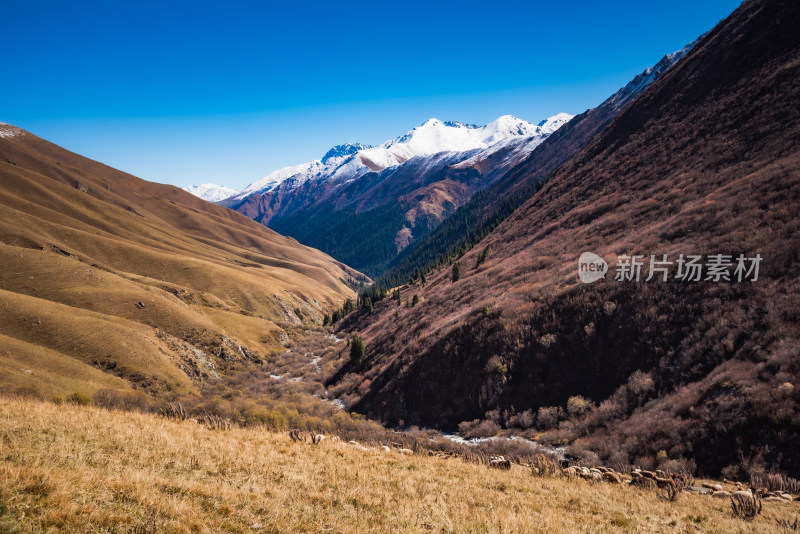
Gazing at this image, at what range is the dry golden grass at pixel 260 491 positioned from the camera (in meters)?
6.18

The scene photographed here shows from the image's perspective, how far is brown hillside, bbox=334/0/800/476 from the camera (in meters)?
17.2

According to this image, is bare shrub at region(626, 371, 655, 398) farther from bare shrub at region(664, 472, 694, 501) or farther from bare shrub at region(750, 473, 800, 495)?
bare shrub at region(664, 472, 694, 501)

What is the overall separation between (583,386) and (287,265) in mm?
183917

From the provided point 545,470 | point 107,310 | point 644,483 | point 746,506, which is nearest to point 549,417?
point 545,470

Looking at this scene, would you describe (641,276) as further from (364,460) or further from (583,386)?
(364,460)

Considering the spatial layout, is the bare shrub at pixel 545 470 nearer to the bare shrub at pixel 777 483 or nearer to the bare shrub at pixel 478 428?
the bare shrub at pixel 777 483

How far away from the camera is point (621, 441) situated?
18969 mm

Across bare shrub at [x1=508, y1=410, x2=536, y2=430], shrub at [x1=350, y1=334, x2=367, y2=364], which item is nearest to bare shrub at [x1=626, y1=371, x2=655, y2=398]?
bare shrub at [x1=508, y1=410, x2=536, y2=430]

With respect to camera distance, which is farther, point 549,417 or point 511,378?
point 511,378

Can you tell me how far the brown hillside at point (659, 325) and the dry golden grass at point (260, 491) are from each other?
24.5 ft

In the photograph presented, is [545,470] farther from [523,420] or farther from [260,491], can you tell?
[260,491]

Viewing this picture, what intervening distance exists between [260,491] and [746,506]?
14864 millimetres

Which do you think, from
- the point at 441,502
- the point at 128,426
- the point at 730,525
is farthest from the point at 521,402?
the point at 128,426

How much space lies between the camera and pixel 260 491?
8570 mm
